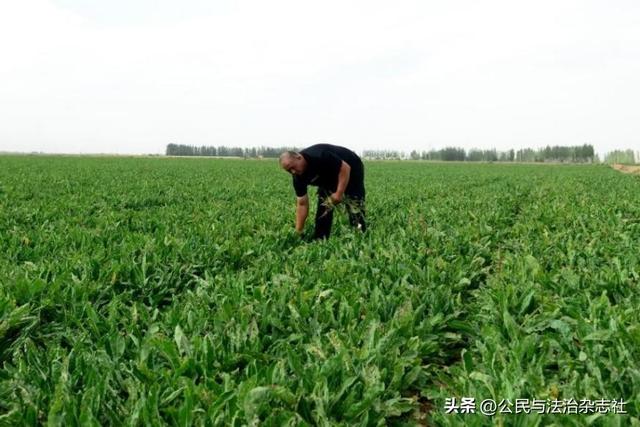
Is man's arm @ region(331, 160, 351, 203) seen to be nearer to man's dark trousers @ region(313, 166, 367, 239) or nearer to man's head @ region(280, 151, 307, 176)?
man's dark trousers @ region(313, 166, 367, 239)

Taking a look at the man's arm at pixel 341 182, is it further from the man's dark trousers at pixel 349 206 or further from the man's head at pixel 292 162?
the man's head at pixel 292 162

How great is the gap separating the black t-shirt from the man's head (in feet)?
0.64

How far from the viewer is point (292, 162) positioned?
19.5ft

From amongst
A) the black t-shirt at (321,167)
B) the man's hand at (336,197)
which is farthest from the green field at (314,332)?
the black t-shirt at (321,167)

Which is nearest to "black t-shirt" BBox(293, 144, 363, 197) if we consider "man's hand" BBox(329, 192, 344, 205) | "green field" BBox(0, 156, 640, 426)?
"man's hand" BBox(329, 192, 344, 205)

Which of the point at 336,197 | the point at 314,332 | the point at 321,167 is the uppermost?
the point at 321,167

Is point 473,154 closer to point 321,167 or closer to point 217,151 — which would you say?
point 217,151

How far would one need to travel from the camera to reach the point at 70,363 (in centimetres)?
279

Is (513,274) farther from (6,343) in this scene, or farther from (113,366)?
(6,343)

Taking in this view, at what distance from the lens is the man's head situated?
5907 millimetres

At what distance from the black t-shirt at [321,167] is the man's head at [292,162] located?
196 millimetres

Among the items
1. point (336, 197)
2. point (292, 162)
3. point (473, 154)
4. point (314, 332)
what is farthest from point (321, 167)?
point (473, 154)

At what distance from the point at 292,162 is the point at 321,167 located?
0.67 metres

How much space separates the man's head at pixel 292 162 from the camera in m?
5.91
